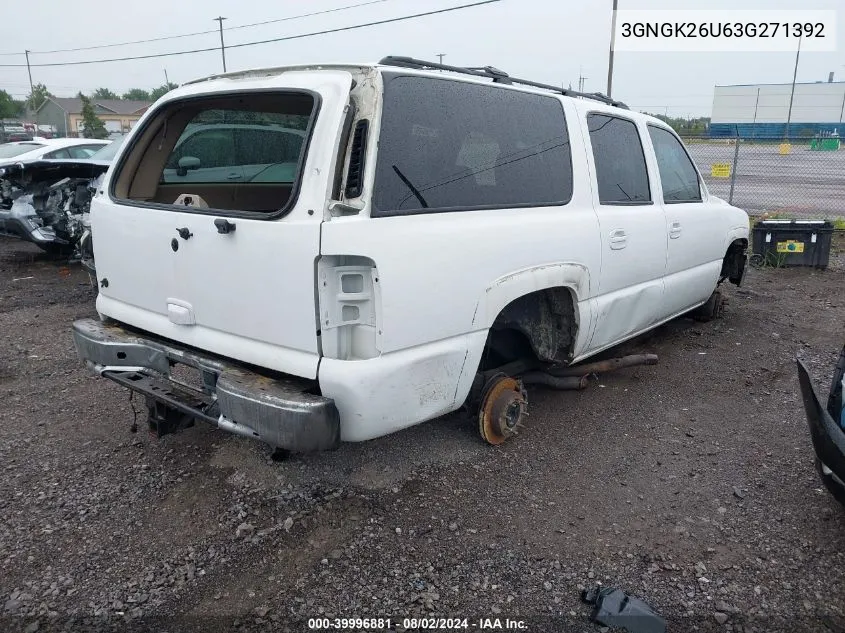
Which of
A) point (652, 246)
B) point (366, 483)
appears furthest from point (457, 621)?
point (652, 246)

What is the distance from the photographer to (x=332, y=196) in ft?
8.61

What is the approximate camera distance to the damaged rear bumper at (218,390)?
8.48ft

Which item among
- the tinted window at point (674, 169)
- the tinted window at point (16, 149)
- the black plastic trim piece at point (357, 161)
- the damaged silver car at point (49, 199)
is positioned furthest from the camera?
the tinted window at point (16, 149)

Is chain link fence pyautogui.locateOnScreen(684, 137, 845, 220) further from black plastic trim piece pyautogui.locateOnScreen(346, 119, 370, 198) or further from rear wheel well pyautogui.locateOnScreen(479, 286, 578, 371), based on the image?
black plastic trim piece pyautogui.locateOnScreen(346, 119, 370, 198)

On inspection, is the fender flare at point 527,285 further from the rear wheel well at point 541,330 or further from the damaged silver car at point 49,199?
the damaged silver car at point 49,199

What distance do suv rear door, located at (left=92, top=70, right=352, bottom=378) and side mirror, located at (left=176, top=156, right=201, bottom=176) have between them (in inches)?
3.2

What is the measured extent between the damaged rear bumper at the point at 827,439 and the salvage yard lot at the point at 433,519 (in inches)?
13.5

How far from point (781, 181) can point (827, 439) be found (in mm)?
21079

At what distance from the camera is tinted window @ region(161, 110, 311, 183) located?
3717 millimetres

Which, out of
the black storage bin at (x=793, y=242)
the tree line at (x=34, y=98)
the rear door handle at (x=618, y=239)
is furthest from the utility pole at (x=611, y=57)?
the tree line at (x=34, y=98)

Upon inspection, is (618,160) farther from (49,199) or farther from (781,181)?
(781,181)

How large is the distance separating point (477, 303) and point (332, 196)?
859 millimetres

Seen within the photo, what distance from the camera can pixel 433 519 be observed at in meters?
3.08

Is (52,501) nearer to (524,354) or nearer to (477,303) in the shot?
(477,303)
